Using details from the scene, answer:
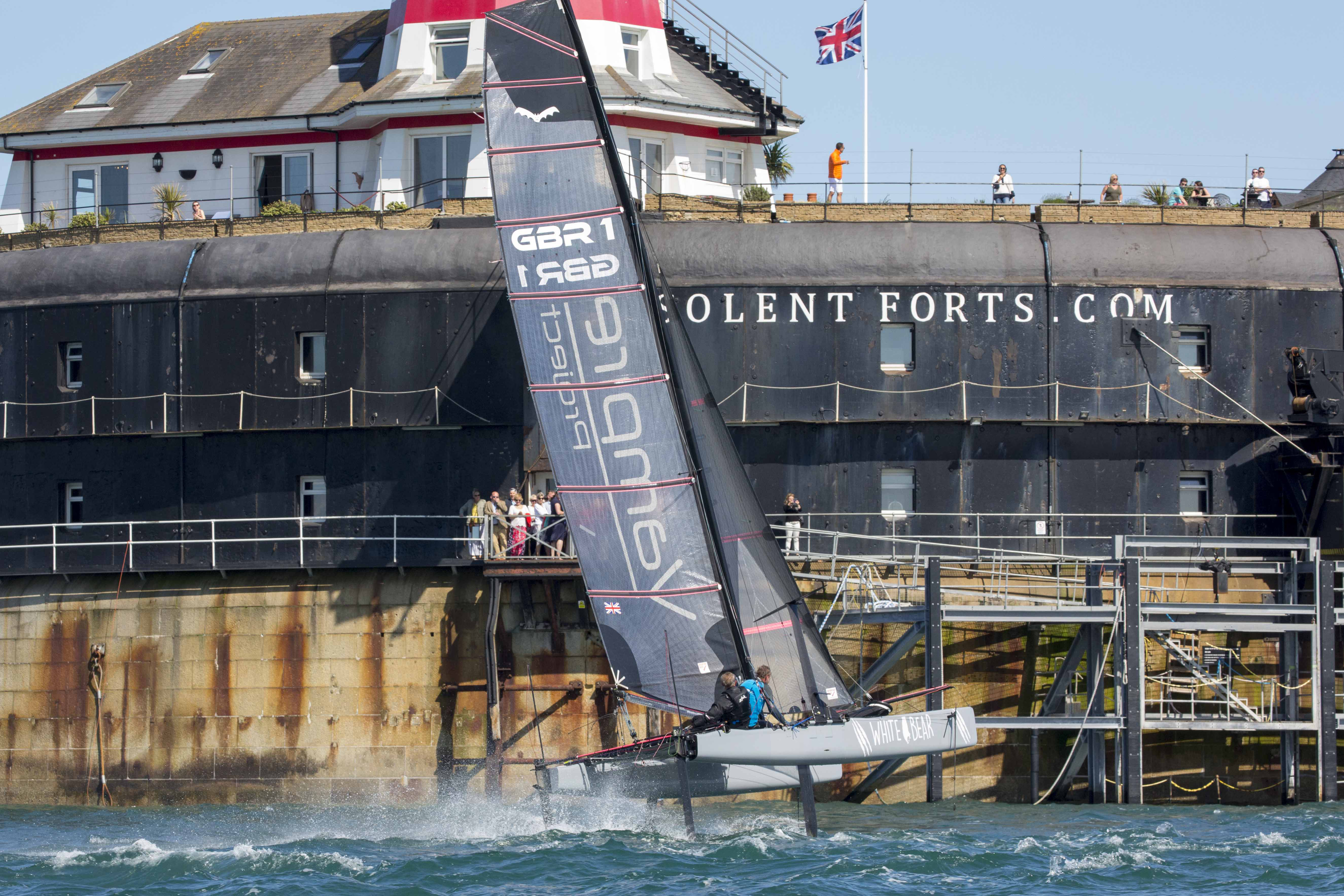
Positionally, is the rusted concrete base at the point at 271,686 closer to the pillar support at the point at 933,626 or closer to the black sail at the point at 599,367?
A: the black sail at the point at 599,367

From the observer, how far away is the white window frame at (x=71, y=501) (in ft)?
123

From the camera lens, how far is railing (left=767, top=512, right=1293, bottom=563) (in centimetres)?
3531

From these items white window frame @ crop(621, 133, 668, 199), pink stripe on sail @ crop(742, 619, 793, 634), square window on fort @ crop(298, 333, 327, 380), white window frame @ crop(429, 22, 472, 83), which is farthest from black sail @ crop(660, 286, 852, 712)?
white window frame @ crop(429, 22, 472, 83)

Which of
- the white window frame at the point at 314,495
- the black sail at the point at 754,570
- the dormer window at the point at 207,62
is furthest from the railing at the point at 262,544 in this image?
the dormer window at the point at 207,62

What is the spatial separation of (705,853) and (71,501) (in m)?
17.9

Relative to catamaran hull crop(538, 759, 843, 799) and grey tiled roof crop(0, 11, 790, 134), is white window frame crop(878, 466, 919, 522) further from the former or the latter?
grey tiled roof crop(0, 11, 790, 134)

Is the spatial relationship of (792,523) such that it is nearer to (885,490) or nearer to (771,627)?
(885,490)

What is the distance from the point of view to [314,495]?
36562mm

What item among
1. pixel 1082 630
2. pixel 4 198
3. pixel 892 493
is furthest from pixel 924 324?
pixel 4 198

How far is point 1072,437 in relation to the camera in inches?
1415

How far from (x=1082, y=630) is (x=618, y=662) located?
9.51m

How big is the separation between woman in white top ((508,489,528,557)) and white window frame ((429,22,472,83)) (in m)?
12.7

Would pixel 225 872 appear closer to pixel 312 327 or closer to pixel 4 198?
pixel 312 327

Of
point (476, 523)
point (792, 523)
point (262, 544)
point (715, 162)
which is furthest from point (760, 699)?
point (715, 162)
